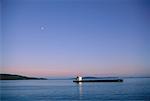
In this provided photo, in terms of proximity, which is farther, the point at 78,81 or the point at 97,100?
the point at 78,81

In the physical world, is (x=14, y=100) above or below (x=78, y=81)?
below

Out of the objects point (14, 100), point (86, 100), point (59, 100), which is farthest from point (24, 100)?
point (86, 100)

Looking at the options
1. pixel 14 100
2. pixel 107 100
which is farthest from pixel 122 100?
pixel 14 100

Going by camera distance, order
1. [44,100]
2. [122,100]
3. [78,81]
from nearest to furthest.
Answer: [122,100]
[44,100]
[78,81]

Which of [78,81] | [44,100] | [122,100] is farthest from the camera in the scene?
[78,81]

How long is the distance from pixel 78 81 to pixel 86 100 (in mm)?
27873

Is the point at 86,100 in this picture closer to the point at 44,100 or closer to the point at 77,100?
the point at 77,100

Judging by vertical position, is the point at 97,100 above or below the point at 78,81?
below

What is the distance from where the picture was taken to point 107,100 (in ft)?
52.6

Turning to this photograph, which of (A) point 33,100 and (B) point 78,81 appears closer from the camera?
(A) point 33,100

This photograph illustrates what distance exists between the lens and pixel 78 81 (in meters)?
44.9

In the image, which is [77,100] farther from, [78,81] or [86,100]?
[78,81]

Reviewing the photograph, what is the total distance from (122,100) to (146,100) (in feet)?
4.37

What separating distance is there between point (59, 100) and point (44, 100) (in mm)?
1027
